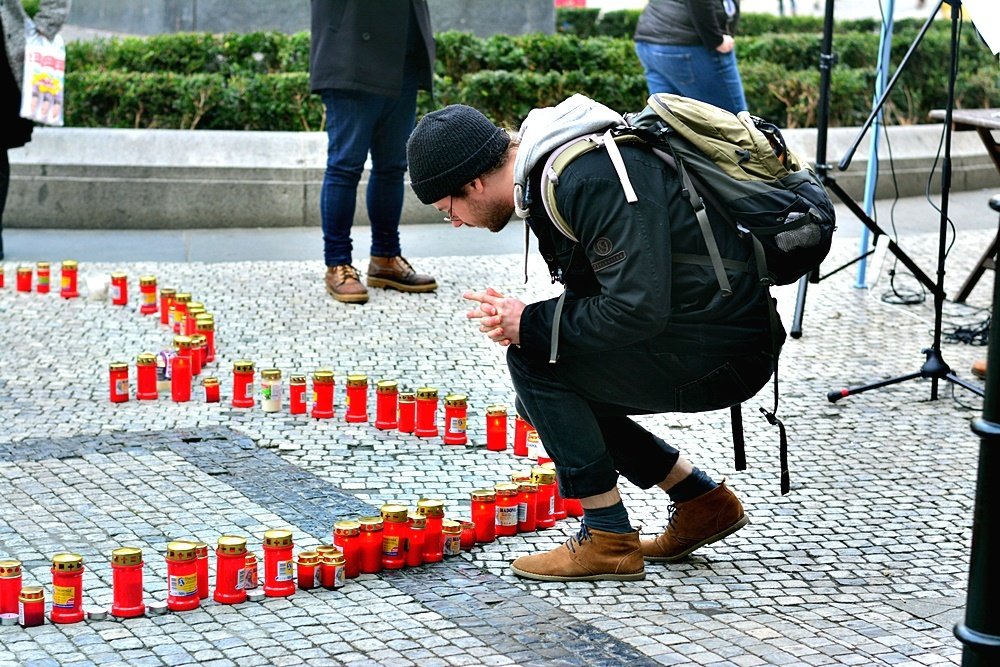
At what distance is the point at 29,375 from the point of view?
625 centimetres

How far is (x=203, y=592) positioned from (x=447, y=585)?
0.67 m

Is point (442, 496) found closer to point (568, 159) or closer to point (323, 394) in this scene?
point (323, 394)

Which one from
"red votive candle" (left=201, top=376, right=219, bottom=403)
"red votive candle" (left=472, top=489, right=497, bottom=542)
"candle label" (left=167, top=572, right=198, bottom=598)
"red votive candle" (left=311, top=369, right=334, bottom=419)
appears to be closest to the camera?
"candle label" (left=167, top=572, right=198, bottom=598)

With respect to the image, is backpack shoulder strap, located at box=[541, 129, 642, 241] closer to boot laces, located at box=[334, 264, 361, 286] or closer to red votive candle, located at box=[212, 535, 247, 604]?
red votive candle, located at box=[212, 535, 247, 604]

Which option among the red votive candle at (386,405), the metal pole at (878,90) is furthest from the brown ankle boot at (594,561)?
the metal pole at (878,90)

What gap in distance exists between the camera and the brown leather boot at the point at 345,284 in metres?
7.53

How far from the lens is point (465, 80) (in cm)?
1077

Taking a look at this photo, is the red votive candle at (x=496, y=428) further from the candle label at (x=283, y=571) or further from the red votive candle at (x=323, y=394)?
the candle label at (x=283, y=571)

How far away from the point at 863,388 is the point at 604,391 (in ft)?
7.69

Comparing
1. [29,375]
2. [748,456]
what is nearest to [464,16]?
[29,375]

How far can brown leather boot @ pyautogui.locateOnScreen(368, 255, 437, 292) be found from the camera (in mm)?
7824

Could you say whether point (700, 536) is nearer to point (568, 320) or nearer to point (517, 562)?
point (517, 562)

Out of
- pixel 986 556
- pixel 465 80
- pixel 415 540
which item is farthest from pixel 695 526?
pixel 465 80

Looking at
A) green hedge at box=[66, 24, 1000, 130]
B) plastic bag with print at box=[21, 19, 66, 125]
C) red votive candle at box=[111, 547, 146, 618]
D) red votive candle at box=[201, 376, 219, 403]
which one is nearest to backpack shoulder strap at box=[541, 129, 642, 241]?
red votive candle at box=[111, 547, 146, 618]
